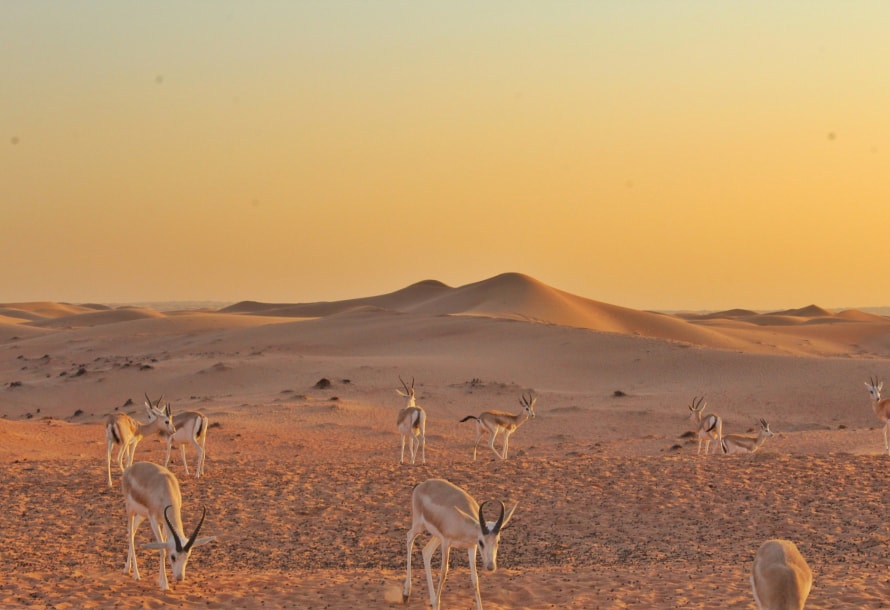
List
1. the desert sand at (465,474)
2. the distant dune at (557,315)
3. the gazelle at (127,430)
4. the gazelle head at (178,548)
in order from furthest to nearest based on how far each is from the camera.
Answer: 1. the distant dune at (557,315)
2. the gazelle at (127,430)
3. the desert sand at (465,474)
4. the gazelle head at (178,548)

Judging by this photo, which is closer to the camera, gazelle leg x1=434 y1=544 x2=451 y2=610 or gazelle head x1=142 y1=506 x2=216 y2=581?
gazelle leg x1=434 y1=544 x2=451 y2=610

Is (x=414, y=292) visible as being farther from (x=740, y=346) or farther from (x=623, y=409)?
(x=623, y=409)

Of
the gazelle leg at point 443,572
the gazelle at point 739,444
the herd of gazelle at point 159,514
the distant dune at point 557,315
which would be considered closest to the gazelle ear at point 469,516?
the gazelle leg at point 443,572

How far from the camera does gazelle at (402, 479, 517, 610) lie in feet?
33.3

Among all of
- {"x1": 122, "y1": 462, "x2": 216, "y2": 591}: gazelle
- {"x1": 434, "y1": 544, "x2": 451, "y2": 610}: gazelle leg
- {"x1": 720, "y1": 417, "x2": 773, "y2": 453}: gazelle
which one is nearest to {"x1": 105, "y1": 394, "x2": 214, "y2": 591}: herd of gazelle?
{"x1": 122, "y1": 462, "x2": 216, "y2": 591}: gazelle

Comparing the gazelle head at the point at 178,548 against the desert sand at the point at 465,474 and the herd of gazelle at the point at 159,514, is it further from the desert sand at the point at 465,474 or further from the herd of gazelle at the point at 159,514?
the desert sand at the point at 465,474

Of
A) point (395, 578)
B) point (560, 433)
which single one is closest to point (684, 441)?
point (560, 433)

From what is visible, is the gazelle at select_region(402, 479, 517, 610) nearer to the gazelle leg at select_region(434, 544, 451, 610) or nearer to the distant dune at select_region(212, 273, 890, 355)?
the gazelle leg at select_region(434, 544, 451, 610)

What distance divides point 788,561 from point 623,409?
23.0 meters

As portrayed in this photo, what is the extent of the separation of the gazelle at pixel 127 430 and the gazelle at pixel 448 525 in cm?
825

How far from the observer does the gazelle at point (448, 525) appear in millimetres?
10148

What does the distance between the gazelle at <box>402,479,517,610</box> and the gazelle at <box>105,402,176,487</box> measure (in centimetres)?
825

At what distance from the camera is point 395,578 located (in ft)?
40.2

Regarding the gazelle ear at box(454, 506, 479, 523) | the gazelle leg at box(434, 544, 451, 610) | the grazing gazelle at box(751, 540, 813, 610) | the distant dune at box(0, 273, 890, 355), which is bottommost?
the gazelle leg at box(434, 544, 451, 610)
